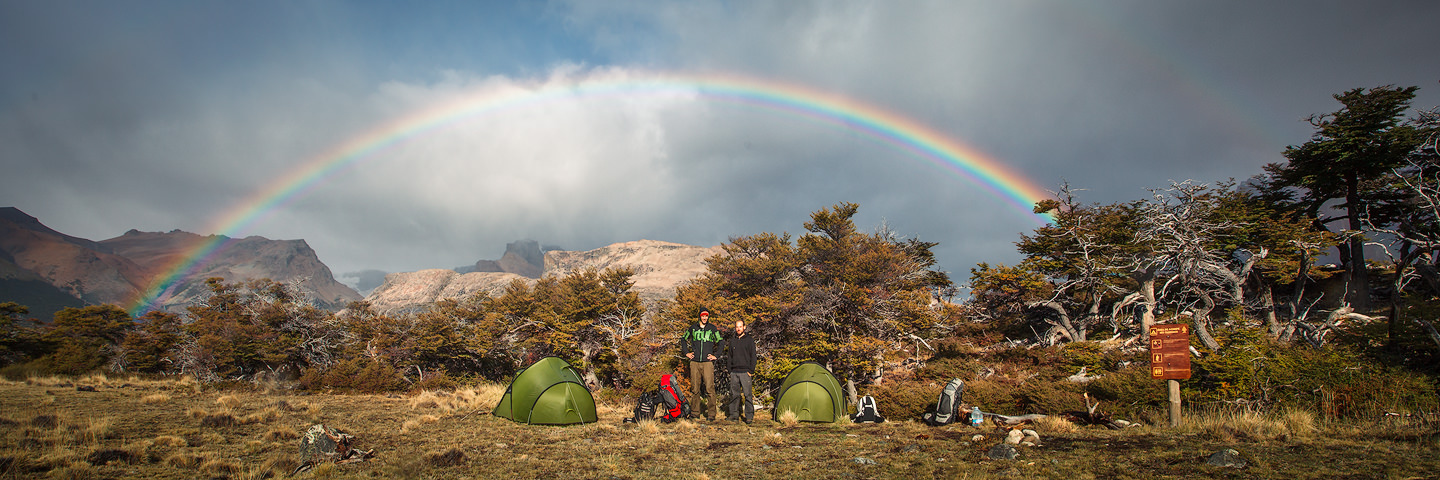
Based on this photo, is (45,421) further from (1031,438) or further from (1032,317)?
(1032,317)

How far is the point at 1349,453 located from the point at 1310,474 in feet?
5.13

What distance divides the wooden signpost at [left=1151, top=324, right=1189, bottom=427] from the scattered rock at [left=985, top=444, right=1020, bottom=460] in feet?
11.9

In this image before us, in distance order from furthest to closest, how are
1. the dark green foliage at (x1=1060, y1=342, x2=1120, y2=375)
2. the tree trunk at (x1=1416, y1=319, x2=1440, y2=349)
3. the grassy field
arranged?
the dark green foliage at (x1=1060, y1=342, x2=1120, y2=375), the tree trunk at (x1=1416, y1=319, x2=1440, y2=349), the grassy field

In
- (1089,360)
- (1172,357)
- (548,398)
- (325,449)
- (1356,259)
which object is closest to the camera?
(325,449)

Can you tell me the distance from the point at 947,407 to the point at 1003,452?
139 inches

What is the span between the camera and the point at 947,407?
1020 cm

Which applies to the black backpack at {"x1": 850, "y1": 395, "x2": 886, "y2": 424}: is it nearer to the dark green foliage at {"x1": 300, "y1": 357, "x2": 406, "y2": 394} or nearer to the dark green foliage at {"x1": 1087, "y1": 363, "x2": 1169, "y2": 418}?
the dark green foliage at {"x1": 1087, "y1": 363, "x2": 1169, "y2": 418}

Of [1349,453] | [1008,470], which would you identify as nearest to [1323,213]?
[1349,453]

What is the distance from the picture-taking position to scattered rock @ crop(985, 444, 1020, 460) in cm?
670

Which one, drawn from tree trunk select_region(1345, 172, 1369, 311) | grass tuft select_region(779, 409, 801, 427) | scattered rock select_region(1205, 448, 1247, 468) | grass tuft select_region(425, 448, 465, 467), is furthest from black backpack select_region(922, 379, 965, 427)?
tree trunk select_region(1345, 172, 1369, 311)

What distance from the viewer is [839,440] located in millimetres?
8742

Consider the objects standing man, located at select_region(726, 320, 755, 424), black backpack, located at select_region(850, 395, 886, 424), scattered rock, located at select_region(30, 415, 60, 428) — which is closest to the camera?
scattered rock, located at select_region(30, 415, 60, 428)

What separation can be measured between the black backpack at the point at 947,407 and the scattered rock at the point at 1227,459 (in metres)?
4.44

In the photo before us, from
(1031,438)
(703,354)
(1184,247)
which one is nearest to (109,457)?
(703,354)
